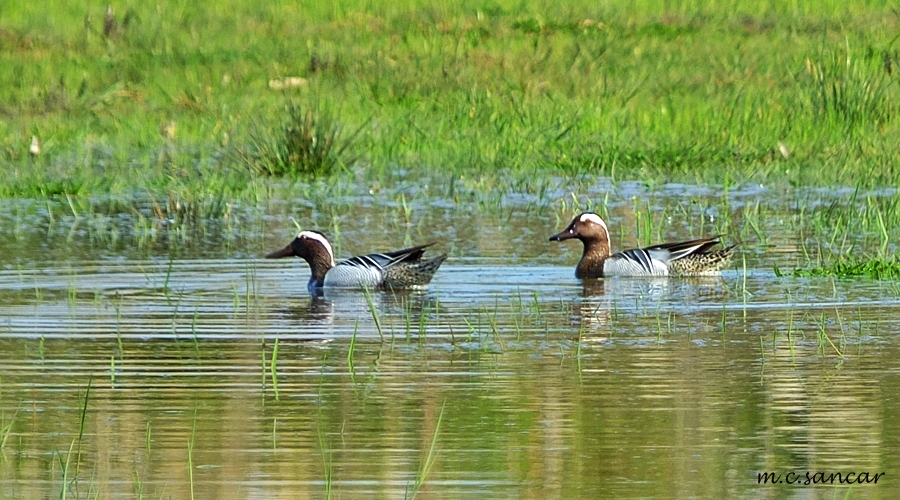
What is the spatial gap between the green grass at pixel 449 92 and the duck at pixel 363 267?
2.15 meters

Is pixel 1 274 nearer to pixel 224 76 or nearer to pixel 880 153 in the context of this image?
pixel 880 153

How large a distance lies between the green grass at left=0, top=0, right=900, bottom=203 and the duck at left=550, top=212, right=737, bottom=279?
8.79 ft

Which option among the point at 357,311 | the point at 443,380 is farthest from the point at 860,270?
the point at 443,380

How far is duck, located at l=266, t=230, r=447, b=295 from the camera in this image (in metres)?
10.1

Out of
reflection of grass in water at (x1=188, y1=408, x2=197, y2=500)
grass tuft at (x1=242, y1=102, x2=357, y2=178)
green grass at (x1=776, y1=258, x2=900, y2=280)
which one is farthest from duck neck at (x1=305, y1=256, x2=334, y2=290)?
reflection of grass in water at (x1=188, y1=408, x2=197, y2=500)

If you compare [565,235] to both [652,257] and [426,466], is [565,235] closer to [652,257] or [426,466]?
[652,257]

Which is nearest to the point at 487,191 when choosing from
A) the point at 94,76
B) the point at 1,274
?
the point at 1,274

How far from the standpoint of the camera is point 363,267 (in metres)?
10.3

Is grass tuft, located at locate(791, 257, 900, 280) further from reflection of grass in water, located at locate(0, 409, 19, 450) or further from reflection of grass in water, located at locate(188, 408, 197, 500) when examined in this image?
reflection of grass in water, located at locate(0, 409, 19, 450)

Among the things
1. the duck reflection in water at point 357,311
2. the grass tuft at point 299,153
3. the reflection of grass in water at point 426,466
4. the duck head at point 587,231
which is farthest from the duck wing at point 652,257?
the reflection of grass in water at point 426,466

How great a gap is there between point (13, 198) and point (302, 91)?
4695mm

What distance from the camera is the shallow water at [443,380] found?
5.39 meters

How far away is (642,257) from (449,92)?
7070 millimetres

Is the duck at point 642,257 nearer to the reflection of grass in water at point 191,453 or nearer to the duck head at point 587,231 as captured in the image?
the duck head at point 587,231
